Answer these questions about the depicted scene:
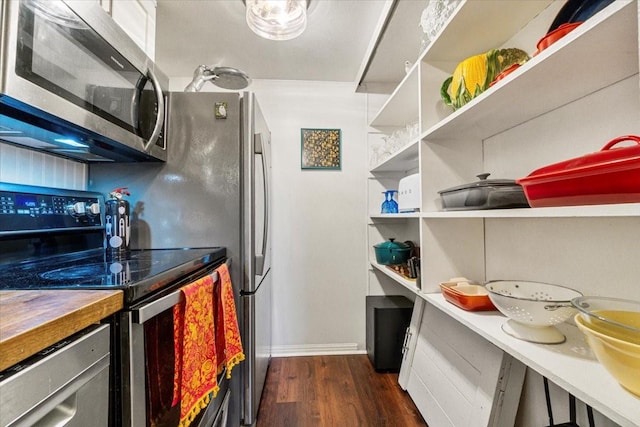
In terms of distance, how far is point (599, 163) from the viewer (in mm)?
556

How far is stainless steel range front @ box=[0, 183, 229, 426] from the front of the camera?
0.59 meters

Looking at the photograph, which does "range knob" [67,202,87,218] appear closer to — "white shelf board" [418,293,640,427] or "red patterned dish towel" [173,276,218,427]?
"red patterned dish towel" [173,276,218,427]

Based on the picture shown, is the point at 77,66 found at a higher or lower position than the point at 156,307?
higher

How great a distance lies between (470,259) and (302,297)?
4.51 feet

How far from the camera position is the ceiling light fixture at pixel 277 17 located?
4.25 feet

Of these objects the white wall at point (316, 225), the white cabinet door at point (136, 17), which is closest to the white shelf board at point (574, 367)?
the white wall at point (316, 225)

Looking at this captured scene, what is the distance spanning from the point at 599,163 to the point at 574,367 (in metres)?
0.50

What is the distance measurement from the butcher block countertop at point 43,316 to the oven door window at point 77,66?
21.6 inches

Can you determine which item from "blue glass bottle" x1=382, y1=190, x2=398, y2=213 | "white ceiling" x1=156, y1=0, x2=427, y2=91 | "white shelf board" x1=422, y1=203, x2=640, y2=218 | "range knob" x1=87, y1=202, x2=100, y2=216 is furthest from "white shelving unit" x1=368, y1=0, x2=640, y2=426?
"range knob" x1=87, y1=202, x2=100, y2=216

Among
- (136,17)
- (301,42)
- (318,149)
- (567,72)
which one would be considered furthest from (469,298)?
(136,17)

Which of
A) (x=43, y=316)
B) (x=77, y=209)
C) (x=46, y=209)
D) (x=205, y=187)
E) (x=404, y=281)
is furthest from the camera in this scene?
(x=404, y=281)

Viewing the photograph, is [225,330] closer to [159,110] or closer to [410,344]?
[159,110]

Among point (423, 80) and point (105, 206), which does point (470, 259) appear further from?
point (105, 206)

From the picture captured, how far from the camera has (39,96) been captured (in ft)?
2.26
